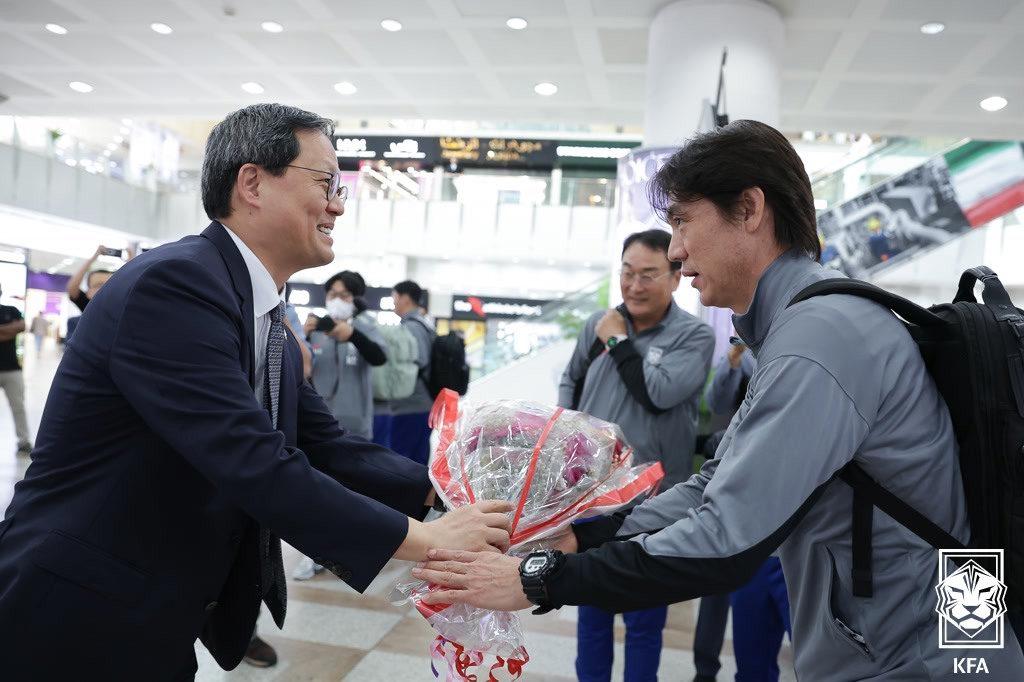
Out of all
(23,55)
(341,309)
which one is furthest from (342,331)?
(23,55)

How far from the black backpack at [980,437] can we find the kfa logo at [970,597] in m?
0.02

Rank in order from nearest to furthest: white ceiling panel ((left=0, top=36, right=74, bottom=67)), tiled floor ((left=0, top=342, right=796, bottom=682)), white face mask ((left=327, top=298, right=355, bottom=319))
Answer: tiled floor ((left=0, top=342, right=796, bottom=682)) < white face mask ((left=327, top=298, right=355, bottom=319)) < white ceiling panel ((left=0, top=36, right=74, bottom=67))

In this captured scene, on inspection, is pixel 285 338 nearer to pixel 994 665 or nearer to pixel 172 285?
pixel 172 285

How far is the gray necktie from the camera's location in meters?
1.68

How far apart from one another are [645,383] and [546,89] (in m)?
7.68

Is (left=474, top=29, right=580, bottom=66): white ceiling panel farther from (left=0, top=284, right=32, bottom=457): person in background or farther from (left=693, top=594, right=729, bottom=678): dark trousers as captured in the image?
(left=693, top=594, right=729, bottom=678): dark trousers

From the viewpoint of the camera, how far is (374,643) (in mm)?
3867

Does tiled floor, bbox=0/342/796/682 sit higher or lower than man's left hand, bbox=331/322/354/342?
lower

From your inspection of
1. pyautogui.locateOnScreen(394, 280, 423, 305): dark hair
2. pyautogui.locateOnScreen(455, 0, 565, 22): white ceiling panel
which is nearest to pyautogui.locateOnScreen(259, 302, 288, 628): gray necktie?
pyautogui.locateOnScreen(394, 280, 423, 305): dark hair

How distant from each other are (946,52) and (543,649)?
24.9 ft

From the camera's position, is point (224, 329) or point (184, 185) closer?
point (224, 329)

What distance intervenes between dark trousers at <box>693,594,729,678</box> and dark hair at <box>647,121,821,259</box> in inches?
100

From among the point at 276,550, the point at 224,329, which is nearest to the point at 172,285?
the point at 224,329

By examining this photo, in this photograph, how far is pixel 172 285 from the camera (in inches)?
56.5
